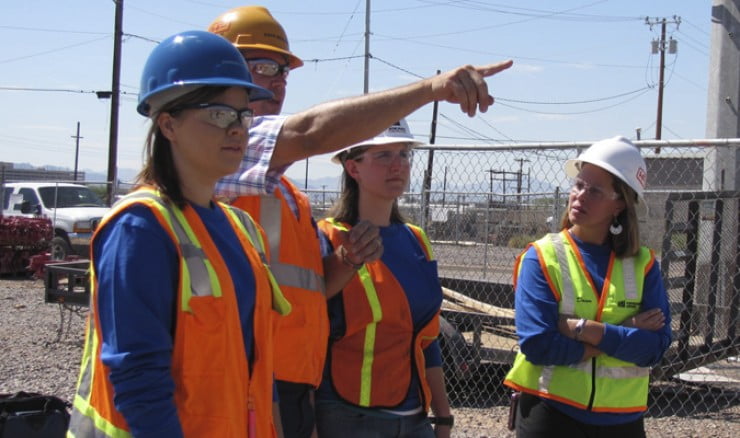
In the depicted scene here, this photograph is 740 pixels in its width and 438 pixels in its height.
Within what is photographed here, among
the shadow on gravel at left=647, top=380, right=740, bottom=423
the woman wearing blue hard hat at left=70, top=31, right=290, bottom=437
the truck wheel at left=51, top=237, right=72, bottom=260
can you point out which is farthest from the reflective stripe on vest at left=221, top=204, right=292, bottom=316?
the truck wheel at left=51, top=237, right=72, bottom=260

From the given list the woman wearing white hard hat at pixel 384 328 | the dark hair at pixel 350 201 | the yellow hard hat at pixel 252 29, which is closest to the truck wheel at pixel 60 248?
the dark hair at pixel 350 201

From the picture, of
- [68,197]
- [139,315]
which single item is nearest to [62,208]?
[68,197]

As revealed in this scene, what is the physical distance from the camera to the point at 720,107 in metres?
6.96

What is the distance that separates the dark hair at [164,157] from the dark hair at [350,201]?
119cm

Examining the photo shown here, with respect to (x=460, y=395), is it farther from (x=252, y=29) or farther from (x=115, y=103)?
(x=115, y=103)

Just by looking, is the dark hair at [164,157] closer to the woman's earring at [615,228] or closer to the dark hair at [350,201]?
the dark hair at [350,201]

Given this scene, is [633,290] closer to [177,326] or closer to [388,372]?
[388,372]

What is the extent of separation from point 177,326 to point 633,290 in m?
2.14

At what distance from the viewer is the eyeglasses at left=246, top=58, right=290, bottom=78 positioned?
2580mm

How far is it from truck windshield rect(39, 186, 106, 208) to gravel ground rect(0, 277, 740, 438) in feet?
24.6

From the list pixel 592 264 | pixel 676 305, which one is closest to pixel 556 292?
pixel 592 264

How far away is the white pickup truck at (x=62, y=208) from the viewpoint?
17.8 meters

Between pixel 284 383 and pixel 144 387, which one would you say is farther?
pixel 284 383

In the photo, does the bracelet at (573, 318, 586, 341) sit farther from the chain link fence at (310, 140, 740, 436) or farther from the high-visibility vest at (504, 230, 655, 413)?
the chain link fence at (310, 140, 740, 436)
